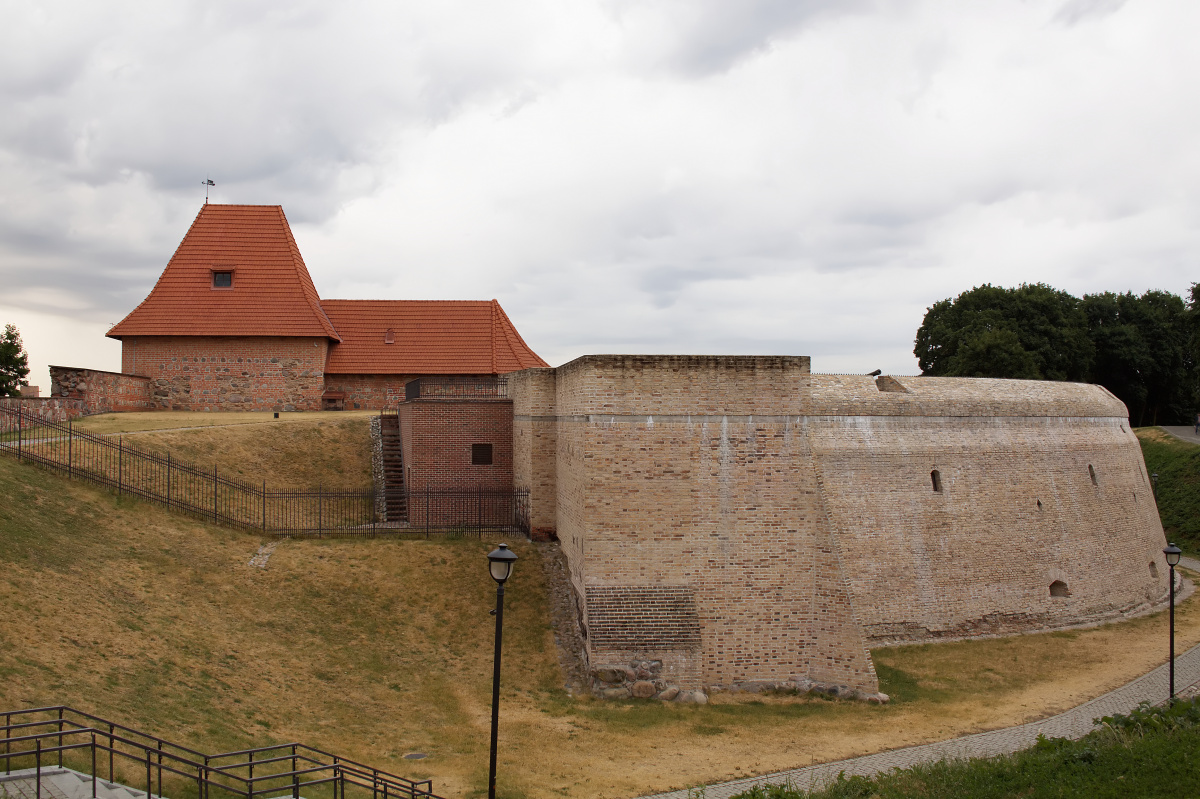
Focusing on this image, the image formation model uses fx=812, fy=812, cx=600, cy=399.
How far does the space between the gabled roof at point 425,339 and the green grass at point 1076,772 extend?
20517 millimetres

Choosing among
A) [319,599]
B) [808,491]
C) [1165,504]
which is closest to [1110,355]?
[1165,504]

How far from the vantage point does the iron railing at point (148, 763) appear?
23.5 ft

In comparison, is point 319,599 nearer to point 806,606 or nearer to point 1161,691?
point 806,606

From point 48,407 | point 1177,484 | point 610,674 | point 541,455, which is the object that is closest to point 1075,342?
point 1177,484

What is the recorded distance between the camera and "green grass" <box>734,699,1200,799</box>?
7836 millimetres

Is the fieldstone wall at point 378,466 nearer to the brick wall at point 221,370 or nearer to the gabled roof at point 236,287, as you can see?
the brick wall at point 221,370

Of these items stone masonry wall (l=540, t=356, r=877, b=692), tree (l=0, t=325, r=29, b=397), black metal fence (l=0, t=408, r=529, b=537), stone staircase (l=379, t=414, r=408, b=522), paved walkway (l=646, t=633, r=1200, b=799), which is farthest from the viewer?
tree (l=0, t=325, r=29, b=397)

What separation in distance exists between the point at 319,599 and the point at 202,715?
4652mm

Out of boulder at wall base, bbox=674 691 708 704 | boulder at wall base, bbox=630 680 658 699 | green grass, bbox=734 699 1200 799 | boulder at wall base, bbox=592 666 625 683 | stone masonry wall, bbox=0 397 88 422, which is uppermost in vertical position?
stone masonry wall, bbox=0 397 88 422

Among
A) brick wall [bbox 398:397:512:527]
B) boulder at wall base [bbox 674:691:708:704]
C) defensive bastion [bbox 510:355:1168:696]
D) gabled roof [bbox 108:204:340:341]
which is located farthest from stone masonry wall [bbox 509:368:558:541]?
gabled roof [bbox 108:204:340:341]

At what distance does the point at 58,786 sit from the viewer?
7125 millimetres

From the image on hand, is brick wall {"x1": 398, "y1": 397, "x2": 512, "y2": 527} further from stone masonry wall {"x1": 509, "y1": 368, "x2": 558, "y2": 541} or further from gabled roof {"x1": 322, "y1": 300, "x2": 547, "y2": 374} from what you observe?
gabled roof {"x1": 322, "y1": 300, "x2": 547, "y2": 374}

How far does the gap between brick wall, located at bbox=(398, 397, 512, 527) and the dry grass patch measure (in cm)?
266

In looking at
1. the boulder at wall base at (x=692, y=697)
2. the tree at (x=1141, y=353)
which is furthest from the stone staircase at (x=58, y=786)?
the tree at (x=1141, y=353)
